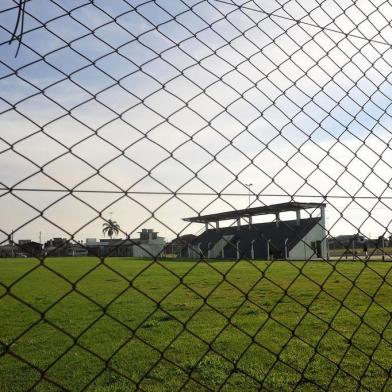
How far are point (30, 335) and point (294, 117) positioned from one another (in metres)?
4.52

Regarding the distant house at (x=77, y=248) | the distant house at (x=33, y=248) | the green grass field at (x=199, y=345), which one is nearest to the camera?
the distant house at (x=33, y=248)

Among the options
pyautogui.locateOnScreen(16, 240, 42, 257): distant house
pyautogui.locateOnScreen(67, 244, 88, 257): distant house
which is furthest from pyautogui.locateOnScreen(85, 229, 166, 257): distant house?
pyautogui.locateOnScreen(16, 240, 42, 257): distant house

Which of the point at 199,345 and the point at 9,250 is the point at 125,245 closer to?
the point at 9,250

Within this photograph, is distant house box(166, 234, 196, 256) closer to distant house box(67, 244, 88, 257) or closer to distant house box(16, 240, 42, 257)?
distant house box(67, 244, 88, 257)

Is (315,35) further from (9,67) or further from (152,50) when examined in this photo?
(9,67)

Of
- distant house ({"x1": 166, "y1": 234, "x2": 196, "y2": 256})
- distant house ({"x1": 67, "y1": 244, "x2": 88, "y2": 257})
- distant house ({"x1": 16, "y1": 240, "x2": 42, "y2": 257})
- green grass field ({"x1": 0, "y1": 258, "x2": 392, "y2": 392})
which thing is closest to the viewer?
distant house ({"x1": 16, "y1": 240, "x2": 42, "y2": 257})

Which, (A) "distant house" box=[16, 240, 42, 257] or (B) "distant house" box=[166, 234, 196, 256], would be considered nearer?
(A) "distant house" box=[16, 240, 42, 257]

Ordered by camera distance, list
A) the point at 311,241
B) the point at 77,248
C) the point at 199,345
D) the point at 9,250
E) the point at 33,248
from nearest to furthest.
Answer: the point at 33,248, the point at 9,250, the point at 77,248, the point at 199,345, the point at 311,241

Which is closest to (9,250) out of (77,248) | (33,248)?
(33,248)

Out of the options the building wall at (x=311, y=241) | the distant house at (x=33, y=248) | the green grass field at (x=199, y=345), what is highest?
the building wall at (x=311, y=241)

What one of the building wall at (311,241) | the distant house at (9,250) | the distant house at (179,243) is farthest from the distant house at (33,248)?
the building wall at (311,241)

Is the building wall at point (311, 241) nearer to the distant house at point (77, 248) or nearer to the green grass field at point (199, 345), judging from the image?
the green grass field at point (199, 345)

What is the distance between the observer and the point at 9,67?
128 centimetres

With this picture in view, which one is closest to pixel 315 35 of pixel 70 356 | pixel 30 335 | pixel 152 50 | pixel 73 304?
pixel 152 50
